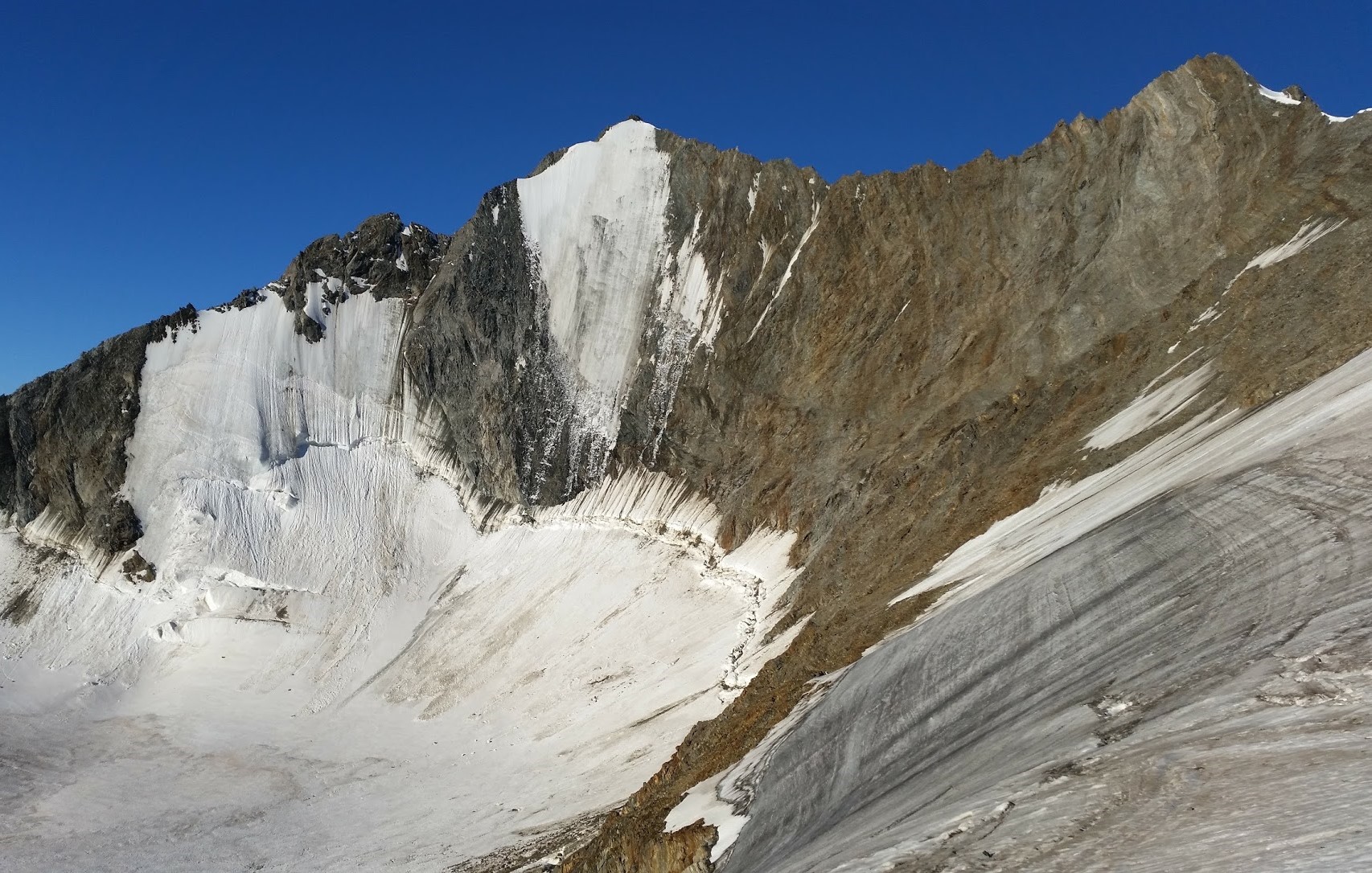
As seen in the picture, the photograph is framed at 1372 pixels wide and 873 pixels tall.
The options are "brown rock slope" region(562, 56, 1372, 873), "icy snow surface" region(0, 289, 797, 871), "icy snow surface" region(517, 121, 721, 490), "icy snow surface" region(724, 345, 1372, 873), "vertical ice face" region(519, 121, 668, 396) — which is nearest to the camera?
"icy snow surface" region(724, 345, 1372, 873)

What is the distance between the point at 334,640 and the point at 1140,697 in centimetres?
4342

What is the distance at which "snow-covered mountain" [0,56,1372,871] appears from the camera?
1189cm

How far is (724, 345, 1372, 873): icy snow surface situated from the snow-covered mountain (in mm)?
71

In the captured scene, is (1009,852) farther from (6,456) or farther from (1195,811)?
(6,456)

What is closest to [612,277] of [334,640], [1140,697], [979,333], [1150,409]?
[979,333]

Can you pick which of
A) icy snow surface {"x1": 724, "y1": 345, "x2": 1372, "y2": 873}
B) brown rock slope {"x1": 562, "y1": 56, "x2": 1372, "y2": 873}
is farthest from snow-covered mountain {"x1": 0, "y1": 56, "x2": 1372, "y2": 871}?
brown rock slope {"x1": 562, "y1": 56, "x2": 1372, "y2": 873}

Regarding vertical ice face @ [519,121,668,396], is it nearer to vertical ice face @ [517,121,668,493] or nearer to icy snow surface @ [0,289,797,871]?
vertical ice face @ [517,121,668,493]

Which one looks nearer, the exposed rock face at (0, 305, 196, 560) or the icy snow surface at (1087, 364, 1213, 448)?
the icy snow surface at (1087, 364, 1213, 448)

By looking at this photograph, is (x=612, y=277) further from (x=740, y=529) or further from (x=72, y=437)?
(x=72, y=437)

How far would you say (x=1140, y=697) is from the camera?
1104cm

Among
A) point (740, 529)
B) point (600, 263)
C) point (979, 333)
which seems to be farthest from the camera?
point (600, 263)

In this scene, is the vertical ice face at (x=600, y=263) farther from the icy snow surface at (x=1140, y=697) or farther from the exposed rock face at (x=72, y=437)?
the icy snow surface at (x=1140, y=697)

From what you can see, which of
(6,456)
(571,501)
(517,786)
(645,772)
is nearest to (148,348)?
(6,456)

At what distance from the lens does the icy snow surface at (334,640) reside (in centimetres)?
3278
